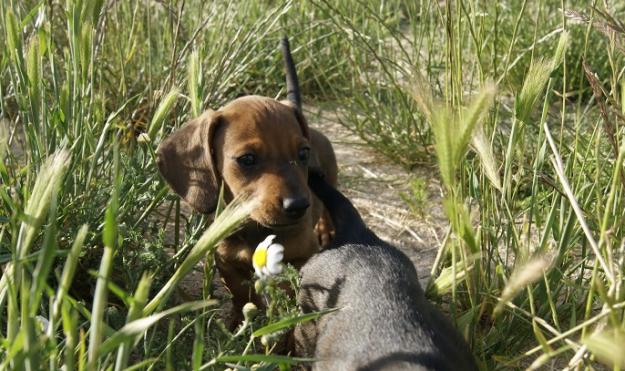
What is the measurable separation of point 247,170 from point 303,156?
208 mm

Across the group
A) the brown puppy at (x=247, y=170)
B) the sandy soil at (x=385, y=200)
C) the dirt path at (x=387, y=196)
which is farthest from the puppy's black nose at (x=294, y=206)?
the dirt path at (x=387, y=196)

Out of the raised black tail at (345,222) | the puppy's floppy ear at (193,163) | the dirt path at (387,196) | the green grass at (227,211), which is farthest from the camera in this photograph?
the dirt path at (387,196)

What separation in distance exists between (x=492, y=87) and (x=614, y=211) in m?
0.83

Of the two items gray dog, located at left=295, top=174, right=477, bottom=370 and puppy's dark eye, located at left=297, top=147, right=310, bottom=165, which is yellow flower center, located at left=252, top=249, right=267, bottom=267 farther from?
puppy's dark eye, located at left=297, top=147, right=310, bottom=165

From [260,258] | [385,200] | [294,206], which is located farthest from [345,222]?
[385,200]

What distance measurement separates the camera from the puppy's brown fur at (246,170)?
2.76 meters

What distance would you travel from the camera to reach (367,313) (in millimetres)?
2100

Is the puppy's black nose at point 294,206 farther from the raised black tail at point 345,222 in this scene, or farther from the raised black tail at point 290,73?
the raised black tail at point 290,73

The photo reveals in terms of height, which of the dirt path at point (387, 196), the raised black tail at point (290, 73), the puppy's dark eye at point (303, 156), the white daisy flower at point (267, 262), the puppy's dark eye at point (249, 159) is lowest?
the dirt path at point (387, 196)

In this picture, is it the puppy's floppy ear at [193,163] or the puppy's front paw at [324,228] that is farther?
the puppy's front paw at [324,228]

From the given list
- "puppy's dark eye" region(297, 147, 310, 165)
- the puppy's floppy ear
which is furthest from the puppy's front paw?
the puppy's floppy ear

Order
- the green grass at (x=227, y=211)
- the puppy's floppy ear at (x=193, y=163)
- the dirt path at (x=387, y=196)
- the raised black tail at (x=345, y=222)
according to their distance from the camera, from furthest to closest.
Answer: the dirt path at (x=387, y=196) < the puppy's floppy ear at (x=193, y=163) < the raised black tail at (x=345, y=222) < the green grass at (x=227, y=211)

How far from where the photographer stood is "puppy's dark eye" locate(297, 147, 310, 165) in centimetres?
291

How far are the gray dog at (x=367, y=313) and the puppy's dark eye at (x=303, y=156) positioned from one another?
0.31 m
